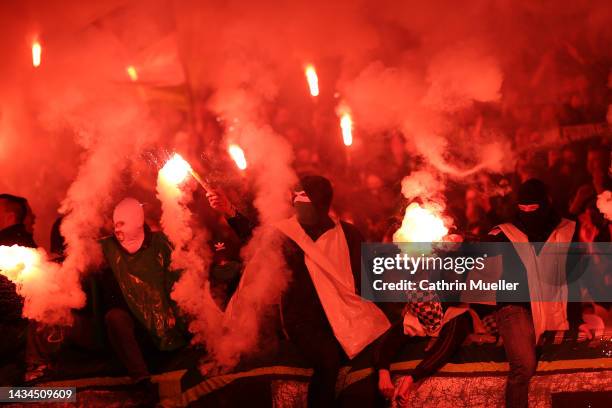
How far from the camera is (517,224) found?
4.69 m

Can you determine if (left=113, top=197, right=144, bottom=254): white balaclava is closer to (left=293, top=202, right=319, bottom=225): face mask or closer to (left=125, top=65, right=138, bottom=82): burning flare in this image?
(left=293, top=202, right=319, bottom=225): face mask

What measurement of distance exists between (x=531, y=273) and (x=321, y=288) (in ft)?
4.35

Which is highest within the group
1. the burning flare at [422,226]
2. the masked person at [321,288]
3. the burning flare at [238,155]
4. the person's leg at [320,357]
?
the burning flare at [238,155]

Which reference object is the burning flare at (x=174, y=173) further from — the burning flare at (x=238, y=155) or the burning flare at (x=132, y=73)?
the burning flare at (x=132, y=73)

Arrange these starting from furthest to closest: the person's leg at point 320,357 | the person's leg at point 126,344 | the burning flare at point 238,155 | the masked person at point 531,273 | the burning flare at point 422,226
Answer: the burning flare at point 238,155 < the burning flare at point 422,226 < the person's leg at point 126,344 < the masked person at point 531,273 < the person's leg at point 320,357

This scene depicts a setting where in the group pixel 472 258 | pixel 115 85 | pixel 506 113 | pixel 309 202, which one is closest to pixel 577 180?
pixel 506 113

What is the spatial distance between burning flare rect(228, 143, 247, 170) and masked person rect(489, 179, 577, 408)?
1.98 meters

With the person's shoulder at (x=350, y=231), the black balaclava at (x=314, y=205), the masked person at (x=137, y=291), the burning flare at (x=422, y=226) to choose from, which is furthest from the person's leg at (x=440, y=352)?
the masked person at (x=137, y=291)

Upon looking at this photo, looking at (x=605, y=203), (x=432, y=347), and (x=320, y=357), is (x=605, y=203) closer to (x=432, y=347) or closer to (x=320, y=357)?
(x=432, y=347)

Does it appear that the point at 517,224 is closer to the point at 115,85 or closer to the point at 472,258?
the point at 472,258

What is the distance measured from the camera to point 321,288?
4.55 meters

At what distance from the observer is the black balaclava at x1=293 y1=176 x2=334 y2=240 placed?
468cm

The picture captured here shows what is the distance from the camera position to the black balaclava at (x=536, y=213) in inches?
182

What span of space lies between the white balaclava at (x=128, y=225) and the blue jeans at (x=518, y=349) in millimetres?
2375
